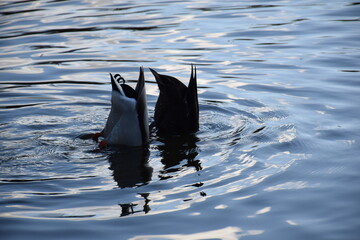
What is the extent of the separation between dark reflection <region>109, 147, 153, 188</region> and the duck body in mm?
128

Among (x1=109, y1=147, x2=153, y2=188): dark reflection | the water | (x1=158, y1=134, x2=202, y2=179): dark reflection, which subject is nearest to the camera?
the water

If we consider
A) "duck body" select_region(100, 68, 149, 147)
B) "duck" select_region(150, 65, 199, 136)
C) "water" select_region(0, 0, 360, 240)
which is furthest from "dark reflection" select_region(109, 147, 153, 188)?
"duck" select_region(150, 65, 199, 136)

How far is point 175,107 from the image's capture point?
22.3 feet

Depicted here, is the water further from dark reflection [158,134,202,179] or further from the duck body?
the duck body

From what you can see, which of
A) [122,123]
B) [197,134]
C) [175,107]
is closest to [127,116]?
[122,123]

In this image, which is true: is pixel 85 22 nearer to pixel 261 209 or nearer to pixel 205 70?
pixel 205 70

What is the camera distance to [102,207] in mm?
4793

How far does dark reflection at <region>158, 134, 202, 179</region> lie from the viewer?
5770 millimetres

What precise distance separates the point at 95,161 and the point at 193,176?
1101 millimetres

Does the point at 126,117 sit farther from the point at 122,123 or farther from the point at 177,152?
the point at 177,152

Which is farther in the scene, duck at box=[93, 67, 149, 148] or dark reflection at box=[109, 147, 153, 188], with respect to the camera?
duck at box=[93, 67, 149, 148]

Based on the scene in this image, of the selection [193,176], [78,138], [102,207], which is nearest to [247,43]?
[78,138]

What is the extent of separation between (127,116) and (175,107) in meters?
0.76

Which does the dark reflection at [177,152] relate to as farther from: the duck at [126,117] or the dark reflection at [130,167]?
the duck at [126,117]
